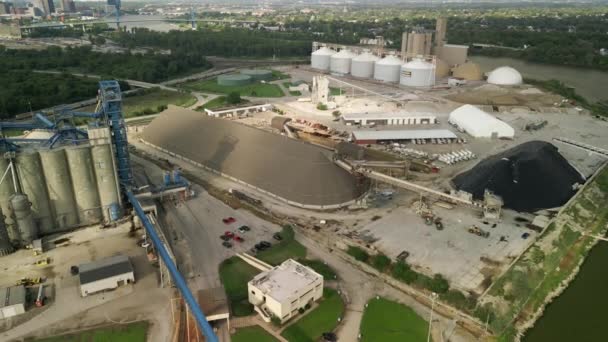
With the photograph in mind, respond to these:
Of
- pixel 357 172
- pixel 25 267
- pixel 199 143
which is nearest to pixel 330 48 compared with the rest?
pixel 199 143

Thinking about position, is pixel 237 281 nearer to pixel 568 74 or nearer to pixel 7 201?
pixel 7 201

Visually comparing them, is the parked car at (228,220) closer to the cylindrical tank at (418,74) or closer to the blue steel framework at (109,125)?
the blue steel framework at (109,125)

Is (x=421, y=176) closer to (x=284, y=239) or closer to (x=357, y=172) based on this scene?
(x=357, y=172)

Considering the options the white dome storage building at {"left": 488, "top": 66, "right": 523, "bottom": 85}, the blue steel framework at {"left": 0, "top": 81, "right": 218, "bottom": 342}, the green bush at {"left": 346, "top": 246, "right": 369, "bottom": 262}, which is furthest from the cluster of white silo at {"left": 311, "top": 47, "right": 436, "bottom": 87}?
the blue steel framework at {"left": 0, "top": 81, "right": 218, "bottom": 342}

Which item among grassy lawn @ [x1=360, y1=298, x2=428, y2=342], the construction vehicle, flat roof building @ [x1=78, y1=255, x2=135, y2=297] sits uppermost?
flat roof building @ [x1=78, y1=255, x2=135, y2=297]

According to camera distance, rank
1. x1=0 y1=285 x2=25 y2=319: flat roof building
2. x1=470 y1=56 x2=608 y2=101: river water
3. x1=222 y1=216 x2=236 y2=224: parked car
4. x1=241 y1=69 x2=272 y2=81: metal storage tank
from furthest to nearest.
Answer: x1=241 y1=69 x2=272 y2=81: metal storage tank → x1=470 y1=56 x2=608 y2=101: river water → x1=222 y1=216 x2=236 y2=224: parked car → x1=0 y1=285 x2=25 y2=319: flat roof building

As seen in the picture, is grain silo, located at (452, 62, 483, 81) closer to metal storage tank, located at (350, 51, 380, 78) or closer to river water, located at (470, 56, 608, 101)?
river water, located at (470, 56, 608, 101)

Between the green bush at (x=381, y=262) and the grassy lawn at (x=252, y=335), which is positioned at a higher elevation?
the green bush at (x=381, y=262)

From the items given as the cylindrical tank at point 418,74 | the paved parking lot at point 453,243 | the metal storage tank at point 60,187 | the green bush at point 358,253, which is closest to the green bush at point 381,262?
the green bush at point 358,253
